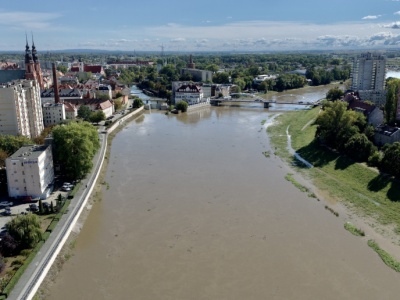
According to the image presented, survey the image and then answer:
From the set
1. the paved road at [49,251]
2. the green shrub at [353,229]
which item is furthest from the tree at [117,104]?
the green shrub at [353,229]

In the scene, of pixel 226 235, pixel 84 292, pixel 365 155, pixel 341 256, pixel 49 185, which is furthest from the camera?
pixel 365 155

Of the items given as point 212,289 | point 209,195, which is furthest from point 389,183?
point 212,289

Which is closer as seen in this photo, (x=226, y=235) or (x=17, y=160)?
(x=226, y=235)

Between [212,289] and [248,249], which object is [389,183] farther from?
[212,289]

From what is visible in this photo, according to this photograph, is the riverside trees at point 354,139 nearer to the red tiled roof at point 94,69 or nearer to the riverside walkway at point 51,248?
the riverside walkway at point 51,248

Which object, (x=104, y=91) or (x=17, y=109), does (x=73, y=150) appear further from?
(x=104, y=91)

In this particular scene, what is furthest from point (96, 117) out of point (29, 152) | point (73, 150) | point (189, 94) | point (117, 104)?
point (29, 152)
